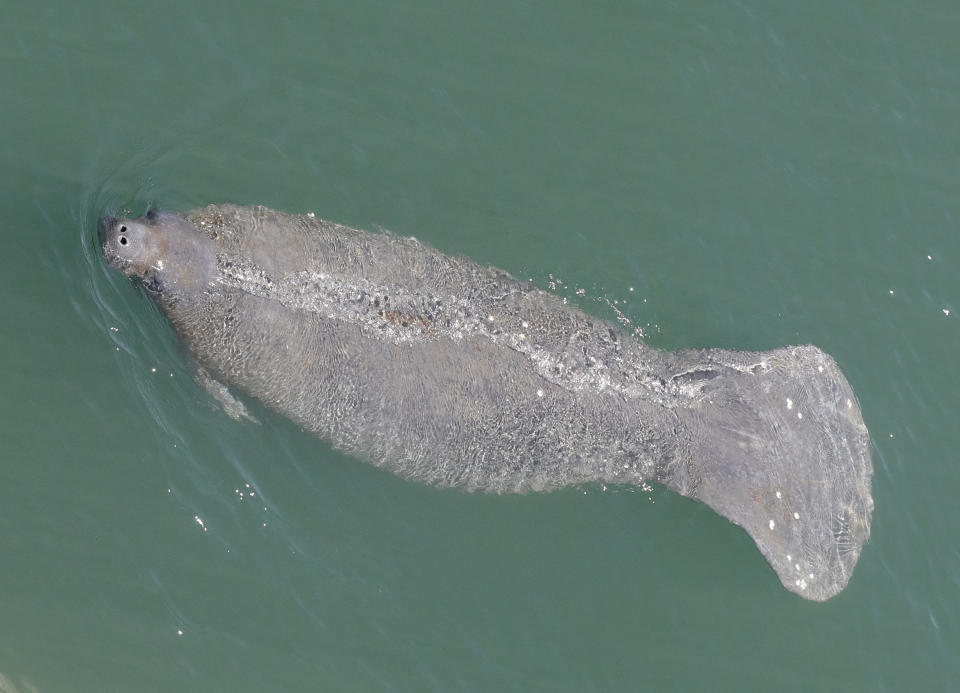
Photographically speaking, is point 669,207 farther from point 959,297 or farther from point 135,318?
point 135,318

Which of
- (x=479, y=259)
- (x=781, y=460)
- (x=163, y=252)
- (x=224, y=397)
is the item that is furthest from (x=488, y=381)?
(x=781, y=460)

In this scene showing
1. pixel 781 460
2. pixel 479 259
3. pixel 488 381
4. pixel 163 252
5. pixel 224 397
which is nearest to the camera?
pixel 163 252

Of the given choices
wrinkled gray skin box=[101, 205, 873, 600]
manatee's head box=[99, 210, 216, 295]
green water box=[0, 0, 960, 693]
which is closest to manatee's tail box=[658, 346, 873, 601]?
wrinkled gray skin box=[101, 205, 873, 600]

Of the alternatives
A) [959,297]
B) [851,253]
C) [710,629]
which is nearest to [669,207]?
[851,253]

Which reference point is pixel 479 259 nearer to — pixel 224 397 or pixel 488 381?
pixel 488 381

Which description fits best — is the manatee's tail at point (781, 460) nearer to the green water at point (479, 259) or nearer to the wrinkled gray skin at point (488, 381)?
the wrinkled gray skin at point (488, 381)

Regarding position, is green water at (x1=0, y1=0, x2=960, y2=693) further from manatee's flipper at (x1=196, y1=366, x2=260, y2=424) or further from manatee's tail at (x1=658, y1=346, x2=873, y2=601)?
manatee's tail at (x1=658, y1=346, x2=873, y2=601)
